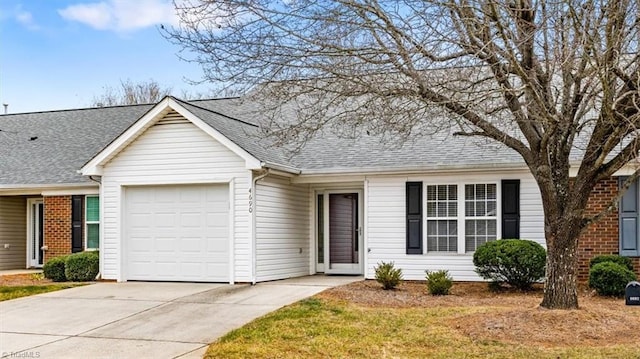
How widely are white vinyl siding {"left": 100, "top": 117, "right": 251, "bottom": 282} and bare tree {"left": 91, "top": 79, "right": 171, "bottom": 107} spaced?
2520cm

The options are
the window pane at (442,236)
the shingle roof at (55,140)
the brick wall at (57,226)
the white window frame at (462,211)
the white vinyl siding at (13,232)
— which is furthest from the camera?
the white vinyl siding at (13,232)

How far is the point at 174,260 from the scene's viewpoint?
15125 mm

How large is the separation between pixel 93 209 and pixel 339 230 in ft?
20.7

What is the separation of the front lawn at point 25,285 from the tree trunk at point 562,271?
9.68 m

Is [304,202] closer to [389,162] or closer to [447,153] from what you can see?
[389,162]

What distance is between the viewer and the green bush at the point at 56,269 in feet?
53.4

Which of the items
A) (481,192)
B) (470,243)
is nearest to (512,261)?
(470,243)

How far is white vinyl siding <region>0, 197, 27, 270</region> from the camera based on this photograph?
19141 millimetres

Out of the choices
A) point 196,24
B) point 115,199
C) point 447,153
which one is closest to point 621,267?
point 447,153

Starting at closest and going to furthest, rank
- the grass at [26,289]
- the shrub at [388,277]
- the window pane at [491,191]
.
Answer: the grass at [26,289], the shrub at [388,277], the window pane at [491,191]

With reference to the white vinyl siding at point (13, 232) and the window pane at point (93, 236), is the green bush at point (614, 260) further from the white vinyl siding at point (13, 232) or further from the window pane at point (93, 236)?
the white vinyl siding at point (13, 232)

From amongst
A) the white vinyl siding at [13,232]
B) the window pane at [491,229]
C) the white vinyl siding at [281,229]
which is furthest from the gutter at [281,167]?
the white vinyl siding at [13,232]

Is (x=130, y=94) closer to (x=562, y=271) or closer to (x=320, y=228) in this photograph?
(x=320, y=228)

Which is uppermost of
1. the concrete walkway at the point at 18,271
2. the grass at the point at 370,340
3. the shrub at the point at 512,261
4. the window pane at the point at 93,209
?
the window pane at the point at 93,209
